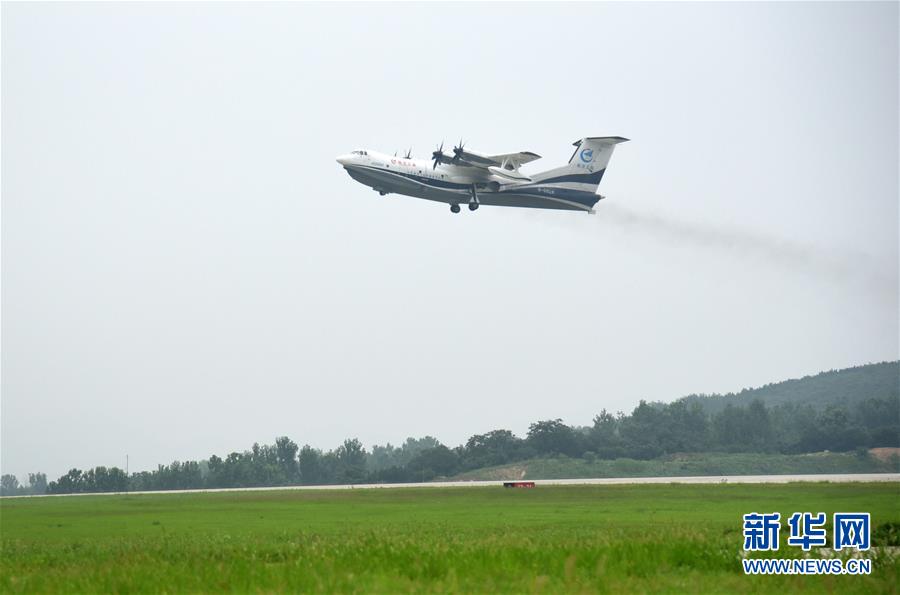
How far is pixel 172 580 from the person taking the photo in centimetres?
1598

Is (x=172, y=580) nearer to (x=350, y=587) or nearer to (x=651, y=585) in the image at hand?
(x=350, y=587)

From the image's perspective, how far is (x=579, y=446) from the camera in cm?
10294

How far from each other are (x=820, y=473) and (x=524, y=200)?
38244 millimetres

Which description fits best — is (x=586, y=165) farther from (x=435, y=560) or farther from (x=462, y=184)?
(x=435, y=560)

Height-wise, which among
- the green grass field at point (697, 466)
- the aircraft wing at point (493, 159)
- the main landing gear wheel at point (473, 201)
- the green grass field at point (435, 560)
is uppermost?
the aircraft wing at point (493, 159)

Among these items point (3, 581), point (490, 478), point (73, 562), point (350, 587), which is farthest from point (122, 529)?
point (490, 478)

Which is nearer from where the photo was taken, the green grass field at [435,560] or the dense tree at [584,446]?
the green grass field at [435,560]

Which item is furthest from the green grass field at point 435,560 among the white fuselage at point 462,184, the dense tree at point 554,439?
the dense tree at point 554,439

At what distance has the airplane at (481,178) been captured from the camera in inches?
2454

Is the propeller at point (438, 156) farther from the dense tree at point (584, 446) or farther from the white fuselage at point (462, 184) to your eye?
the dense tree at point (584, 446)

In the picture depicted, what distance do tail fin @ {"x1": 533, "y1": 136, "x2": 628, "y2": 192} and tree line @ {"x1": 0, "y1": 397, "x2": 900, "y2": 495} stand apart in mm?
38345

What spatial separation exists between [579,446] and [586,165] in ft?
142

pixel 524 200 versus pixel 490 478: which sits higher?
pixel 524 200

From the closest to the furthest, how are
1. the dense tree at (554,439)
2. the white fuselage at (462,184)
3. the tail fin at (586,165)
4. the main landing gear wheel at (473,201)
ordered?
the white fuselage at (462,184) → the main landing gear wheel at (473,201) → the tail fin at (586,165) → the dense tree at (554,439)
